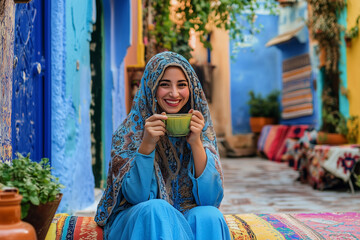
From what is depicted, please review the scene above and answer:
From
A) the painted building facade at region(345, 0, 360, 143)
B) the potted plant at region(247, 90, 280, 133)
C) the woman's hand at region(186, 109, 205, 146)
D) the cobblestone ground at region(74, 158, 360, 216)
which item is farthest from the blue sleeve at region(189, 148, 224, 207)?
the potted plant at region(247, 90, 280, 133)

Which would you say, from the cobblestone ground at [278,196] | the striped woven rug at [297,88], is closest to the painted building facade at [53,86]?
the cobblestone ground at [278,196]

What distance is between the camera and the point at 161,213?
5.68 ft

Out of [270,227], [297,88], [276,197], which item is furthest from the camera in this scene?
[297,88]

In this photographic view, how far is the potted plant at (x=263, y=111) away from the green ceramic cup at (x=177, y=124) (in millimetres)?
11995

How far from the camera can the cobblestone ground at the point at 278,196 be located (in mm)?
4949

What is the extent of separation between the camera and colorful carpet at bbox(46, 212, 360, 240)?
214 cm

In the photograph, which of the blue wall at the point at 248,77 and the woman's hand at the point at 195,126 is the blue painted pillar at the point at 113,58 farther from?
the blue wall at the point at 248,77

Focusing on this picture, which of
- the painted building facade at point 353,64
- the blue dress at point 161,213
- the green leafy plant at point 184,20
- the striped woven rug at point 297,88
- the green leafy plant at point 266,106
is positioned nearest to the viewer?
the blue dress at point 161,213

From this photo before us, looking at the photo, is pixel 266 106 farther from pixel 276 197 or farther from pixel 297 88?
pixel 276 197

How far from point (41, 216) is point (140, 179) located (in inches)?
28.2

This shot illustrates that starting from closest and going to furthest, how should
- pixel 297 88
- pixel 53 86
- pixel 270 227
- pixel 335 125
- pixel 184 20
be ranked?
pixel 270 227, pixel 53 86, pixel 184 20, pixel 335 125, pixel 297 88

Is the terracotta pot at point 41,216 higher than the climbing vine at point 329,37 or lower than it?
lower

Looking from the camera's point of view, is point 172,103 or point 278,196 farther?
point 278,196

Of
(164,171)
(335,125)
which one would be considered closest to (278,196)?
(335,125)
